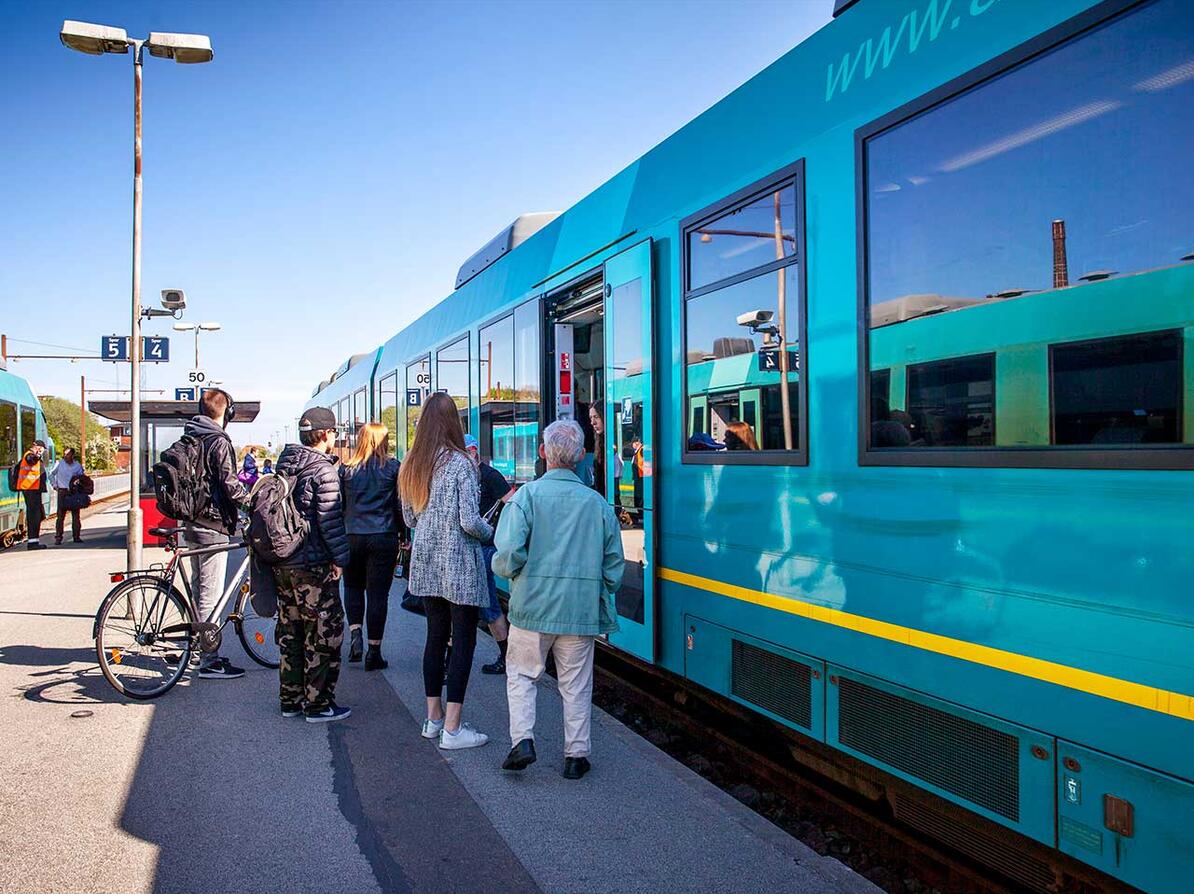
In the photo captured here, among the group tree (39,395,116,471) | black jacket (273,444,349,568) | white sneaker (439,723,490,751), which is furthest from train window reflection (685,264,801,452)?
tree (39,395,116,471)

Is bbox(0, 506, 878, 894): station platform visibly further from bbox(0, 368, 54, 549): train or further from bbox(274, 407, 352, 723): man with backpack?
bbox(0, 368, 54, 549): train

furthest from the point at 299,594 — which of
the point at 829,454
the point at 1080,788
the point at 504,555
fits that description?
the point at 1080,788

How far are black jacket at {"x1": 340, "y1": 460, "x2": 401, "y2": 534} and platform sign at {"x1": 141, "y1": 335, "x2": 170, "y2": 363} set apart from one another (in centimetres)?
777

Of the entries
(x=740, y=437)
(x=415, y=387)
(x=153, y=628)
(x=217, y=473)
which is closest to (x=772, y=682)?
(x=740, y=437)

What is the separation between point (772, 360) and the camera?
4.26 metres

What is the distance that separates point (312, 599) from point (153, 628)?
4.84 ft

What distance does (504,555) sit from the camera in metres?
4.48

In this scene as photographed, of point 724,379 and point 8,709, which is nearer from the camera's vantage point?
point 724,379

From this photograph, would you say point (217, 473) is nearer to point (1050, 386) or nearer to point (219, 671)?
point (219, 671)

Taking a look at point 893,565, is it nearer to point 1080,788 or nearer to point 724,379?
point 1080,788

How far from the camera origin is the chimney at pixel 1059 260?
2.87 m

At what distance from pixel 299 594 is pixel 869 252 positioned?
3.81 m

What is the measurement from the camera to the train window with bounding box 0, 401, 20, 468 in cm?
1720

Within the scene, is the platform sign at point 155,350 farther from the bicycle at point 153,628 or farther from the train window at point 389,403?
the bicycle at point 153,628
